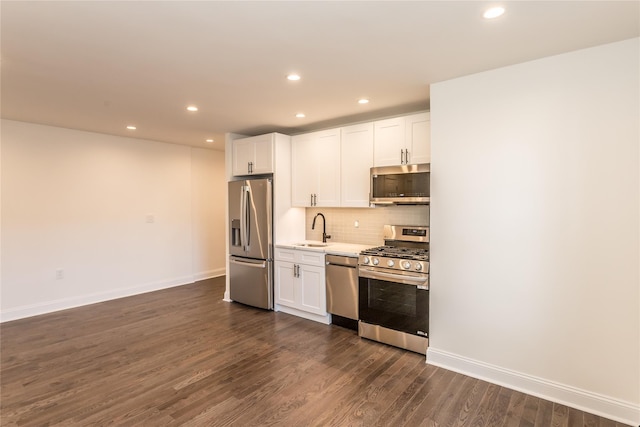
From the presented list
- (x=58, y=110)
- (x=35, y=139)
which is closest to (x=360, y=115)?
(x=58, y=110)

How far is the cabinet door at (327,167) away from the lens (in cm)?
412

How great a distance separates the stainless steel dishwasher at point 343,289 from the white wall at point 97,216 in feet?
11.1

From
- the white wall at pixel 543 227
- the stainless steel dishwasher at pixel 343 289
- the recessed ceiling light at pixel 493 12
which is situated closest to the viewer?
the recessed ceiling light at pixel 493 12

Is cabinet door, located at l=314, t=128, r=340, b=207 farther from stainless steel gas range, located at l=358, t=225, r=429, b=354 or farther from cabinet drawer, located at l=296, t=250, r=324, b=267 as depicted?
stainless steel gas range, located at l=358, t=225, r=429, b=354

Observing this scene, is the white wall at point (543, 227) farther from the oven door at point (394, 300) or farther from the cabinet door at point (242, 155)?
the cabinet door at point (242, 155)

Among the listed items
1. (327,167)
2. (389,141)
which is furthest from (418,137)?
(327,167)

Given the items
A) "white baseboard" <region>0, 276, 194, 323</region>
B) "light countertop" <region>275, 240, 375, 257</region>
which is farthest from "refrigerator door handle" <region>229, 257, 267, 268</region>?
"white baseboard" <region>0, 276, 194, 323</region>

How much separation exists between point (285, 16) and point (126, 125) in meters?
3.55

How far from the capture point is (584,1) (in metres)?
1.75

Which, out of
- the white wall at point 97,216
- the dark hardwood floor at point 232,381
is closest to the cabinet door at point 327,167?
the dark hardwood floor at point 232,381

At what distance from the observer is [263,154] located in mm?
4574

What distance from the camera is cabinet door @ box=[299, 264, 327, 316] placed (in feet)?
13.1

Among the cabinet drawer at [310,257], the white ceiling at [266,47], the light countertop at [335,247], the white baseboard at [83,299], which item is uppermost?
the white ceiling at [266,47]

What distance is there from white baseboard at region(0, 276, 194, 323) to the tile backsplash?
2777 millimetres
